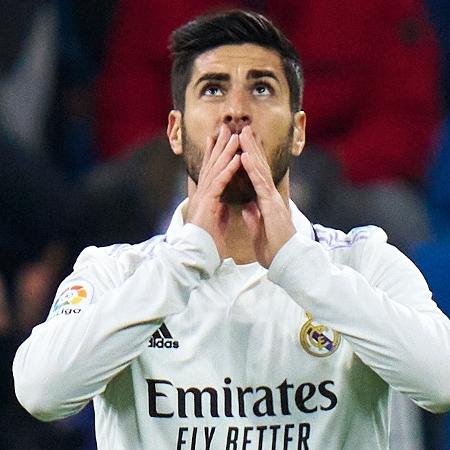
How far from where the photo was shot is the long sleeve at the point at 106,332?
136 inches

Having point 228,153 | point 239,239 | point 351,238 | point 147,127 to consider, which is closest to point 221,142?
point 228,153

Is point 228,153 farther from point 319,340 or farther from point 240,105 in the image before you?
point 319,340

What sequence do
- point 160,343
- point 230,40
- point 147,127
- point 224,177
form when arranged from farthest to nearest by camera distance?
point 147,127 → point 230,40 → point 160,343 → point 224,177

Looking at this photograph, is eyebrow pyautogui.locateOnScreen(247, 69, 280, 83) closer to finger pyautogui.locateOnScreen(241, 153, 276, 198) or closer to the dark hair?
the dark hair

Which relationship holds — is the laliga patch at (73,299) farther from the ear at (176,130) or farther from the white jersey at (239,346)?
the ear at (176,130)

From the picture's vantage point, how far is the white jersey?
11.4ft

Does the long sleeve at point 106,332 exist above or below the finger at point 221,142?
below

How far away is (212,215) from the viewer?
359 centimetres

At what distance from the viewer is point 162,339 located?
12.2ft

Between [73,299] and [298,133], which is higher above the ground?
[298,133]

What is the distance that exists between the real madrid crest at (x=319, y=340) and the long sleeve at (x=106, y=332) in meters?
0.30

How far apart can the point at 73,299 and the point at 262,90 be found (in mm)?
652

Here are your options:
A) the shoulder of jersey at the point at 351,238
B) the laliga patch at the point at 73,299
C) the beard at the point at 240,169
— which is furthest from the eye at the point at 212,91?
the laliga patch at the point at 73,299

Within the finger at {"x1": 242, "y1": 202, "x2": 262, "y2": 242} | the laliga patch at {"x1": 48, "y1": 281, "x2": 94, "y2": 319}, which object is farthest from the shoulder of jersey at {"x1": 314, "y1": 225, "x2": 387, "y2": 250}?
the laliga patch at {"x1": 48, "y1": 281, "x2": 94, "y2": 319}
